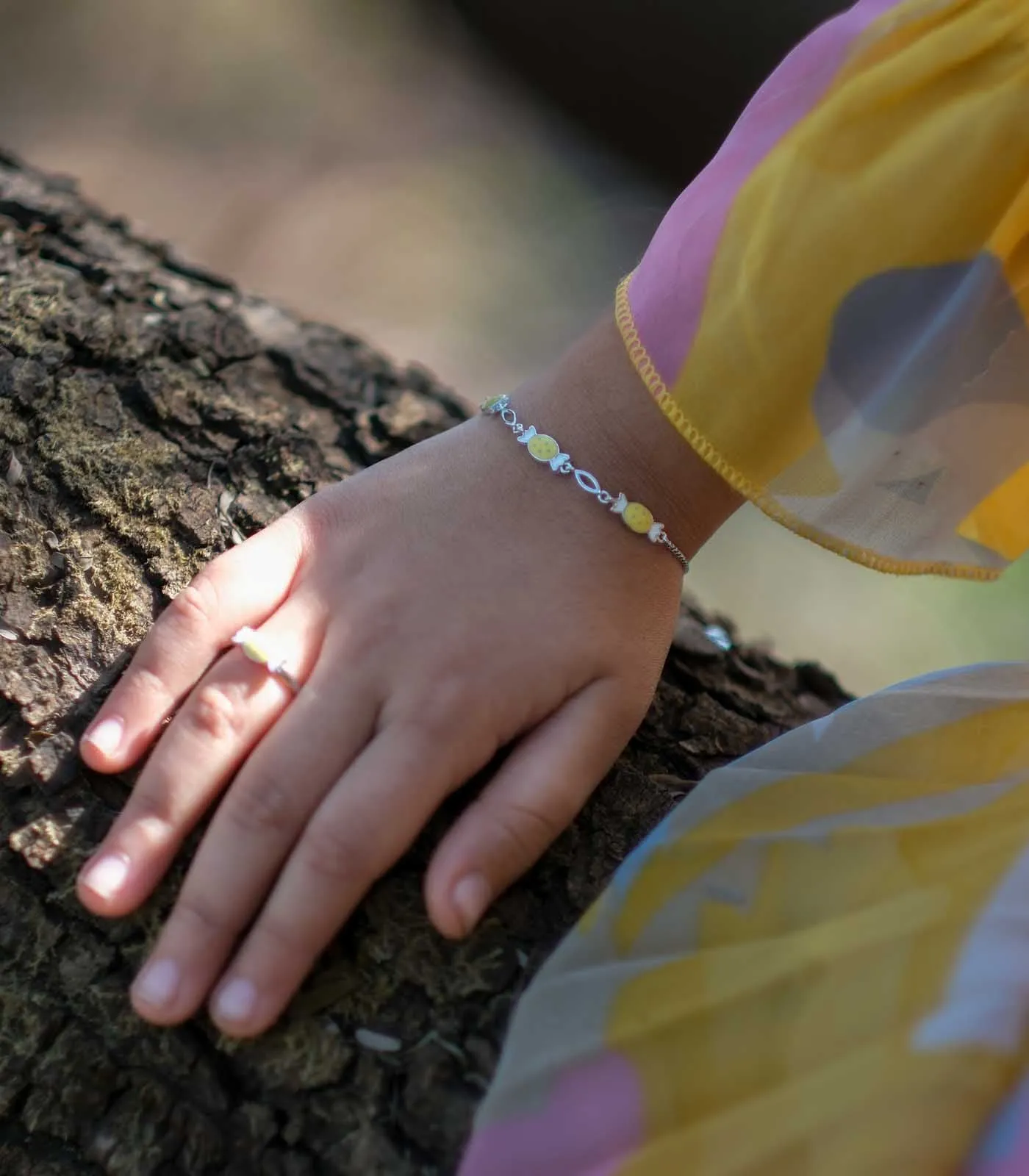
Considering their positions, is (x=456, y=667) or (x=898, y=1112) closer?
(x=898, y=1112)

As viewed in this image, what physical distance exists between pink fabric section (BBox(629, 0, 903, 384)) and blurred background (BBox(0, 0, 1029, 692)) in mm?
1301

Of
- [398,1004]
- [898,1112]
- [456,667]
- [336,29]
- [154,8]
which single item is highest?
[898,1112]

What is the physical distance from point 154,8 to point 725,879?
295 cm

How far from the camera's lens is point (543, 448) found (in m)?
0.85

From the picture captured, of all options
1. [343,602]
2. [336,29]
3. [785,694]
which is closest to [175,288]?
[343,602]

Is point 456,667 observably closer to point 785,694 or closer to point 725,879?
point 725,879

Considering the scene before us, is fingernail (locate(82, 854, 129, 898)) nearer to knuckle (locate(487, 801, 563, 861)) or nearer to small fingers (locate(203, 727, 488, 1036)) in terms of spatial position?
small fingers (locate(203, 727, 488, 1036))

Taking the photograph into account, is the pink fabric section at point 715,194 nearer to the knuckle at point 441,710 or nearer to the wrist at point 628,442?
the wrist at point 628,442

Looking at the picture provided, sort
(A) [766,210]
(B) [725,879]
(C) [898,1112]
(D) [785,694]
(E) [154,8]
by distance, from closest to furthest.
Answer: (C) [898,1112] → (B) [725,879] → (A) [766,210] → (D) [785,694] → (E) [154,8]

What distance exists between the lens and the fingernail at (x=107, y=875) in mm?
675

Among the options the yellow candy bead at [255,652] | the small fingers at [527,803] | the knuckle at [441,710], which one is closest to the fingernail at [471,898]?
the small fingers at [527,803]

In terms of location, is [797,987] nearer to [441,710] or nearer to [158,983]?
[441,710]

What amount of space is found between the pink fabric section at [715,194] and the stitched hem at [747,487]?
0.01 m

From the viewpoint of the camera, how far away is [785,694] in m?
0.99
